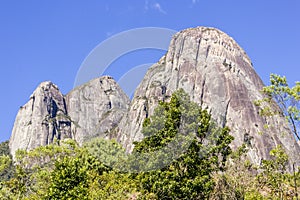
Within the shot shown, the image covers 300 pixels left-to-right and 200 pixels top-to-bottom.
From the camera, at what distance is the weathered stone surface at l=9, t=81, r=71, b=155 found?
112188 millimetres

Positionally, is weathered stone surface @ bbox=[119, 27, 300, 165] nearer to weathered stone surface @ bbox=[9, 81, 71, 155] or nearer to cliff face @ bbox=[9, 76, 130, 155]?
cliff face @ bbox=[9, 76, 130, 155]

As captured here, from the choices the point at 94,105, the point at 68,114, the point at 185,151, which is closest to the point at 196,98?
the point at 94,105

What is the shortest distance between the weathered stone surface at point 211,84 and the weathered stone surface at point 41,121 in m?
29.6

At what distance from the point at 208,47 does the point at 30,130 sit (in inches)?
2209

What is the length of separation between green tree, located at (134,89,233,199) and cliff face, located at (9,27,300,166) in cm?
3970

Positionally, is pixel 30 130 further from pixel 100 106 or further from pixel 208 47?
pixel 208 47

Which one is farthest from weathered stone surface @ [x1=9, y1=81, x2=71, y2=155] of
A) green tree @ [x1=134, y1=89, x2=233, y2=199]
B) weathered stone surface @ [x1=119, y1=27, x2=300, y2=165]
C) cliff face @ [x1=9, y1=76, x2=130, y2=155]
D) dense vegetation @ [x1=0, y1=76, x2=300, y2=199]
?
green tree @ [x1=134, y1=89, x2=233, y2=199]

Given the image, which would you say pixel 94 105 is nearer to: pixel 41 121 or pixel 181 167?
pixel 41 121

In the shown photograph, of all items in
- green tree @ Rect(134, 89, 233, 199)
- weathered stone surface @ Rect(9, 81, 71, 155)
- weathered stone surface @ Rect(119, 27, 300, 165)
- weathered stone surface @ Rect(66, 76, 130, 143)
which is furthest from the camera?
weathered stone surface @ Rect(66, 76, 130, 143)

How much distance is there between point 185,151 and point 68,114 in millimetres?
107771

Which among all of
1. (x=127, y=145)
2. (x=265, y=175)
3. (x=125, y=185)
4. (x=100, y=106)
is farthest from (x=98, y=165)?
(x=100, y=106)

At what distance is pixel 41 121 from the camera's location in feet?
379

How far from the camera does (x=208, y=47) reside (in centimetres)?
8894

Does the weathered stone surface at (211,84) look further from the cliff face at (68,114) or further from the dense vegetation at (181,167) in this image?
the dense vegetation at (181,167)
